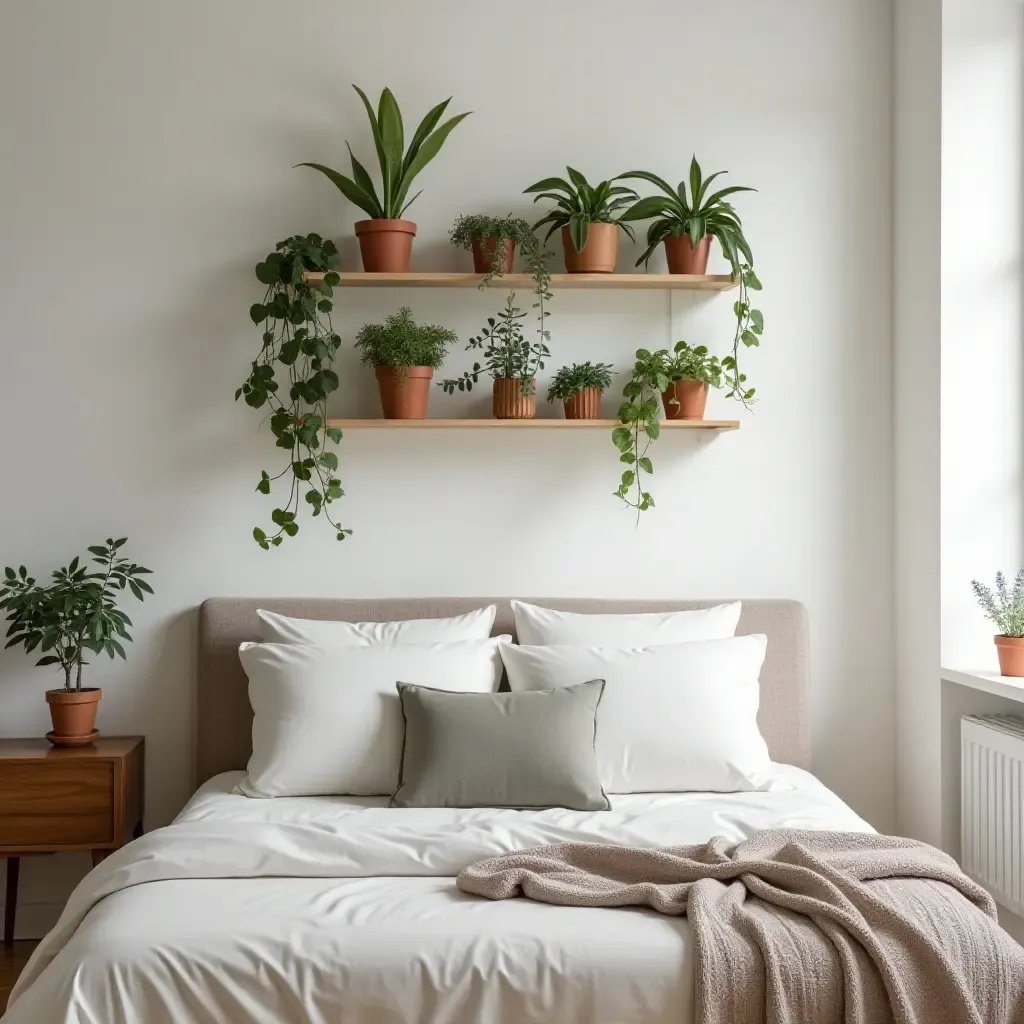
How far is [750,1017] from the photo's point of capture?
6.65 ft

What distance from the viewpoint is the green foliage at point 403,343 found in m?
3.39

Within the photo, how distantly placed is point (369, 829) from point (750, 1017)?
952mm

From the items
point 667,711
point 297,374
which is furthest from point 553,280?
point 667,711

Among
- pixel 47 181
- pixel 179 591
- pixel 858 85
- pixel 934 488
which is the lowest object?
pixel 179 591

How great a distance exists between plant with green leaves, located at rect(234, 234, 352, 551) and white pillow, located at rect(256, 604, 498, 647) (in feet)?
0.80

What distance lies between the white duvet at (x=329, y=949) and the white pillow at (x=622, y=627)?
1.01 m

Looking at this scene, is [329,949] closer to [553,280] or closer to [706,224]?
[553,280]

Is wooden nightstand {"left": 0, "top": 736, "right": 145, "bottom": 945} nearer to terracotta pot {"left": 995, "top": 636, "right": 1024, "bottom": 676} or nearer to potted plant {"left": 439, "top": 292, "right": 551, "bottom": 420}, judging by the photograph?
potted plant {"left": 439, "top": 292, "right": 551, "bottom": 420}

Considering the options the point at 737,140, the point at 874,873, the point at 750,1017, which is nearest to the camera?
the point at 750,1017

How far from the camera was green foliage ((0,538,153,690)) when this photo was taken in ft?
10.8

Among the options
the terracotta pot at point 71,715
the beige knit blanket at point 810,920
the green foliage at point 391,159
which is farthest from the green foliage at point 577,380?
the terracotta pot at point 71,715

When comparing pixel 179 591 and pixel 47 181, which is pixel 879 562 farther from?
pixel 47 181

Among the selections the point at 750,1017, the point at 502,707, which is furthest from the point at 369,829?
the point at 750,1017

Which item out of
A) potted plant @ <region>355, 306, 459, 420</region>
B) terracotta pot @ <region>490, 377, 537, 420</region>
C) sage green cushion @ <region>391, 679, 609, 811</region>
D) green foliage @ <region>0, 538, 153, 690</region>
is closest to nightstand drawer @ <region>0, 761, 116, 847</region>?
green foliage @ <region>0, 538, 153, 690</region>
